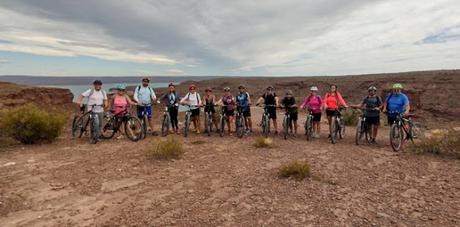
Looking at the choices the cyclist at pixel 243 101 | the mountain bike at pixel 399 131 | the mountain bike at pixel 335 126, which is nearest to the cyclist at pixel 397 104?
the mountain bike at pixel 399 131

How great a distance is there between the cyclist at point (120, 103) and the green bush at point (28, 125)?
1690mm

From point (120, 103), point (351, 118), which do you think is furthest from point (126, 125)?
point (351, 118)

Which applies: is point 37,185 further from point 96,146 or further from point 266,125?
point 266,125

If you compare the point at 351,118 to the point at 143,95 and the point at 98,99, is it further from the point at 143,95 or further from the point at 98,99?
the point at 98,99

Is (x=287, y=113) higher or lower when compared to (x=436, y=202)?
higher

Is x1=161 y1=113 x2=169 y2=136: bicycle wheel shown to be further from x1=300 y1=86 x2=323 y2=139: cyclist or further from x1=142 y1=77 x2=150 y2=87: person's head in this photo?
x1=300 y1=86 x2=323 y2=139: cyclist

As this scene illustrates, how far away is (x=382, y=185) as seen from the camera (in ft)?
22.2

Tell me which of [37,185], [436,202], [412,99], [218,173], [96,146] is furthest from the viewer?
[412,99]

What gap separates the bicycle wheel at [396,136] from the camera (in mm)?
9789

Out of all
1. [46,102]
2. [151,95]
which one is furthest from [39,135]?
[46,102]

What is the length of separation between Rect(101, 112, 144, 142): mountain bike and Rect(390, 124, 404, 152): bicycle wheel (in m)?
7.05

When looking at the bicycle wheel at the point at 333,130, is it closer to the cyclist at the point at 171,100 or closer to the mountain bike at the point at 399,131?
the mountain bike at the point at 399,131

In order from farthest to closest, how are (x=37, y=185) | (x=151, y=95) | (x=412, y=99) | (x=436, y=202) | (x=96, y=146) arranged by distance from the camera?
(x=412, y=99) < (x=151, y=95) < (x=96, y=146) < (x=37, y=185) < (x=436, y=202)

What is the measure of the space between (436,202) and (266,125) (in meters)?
6.37
